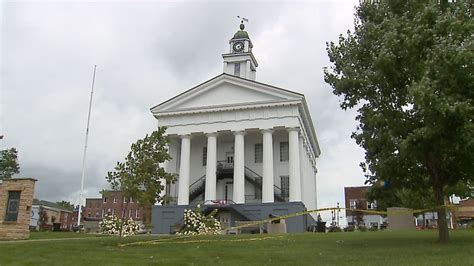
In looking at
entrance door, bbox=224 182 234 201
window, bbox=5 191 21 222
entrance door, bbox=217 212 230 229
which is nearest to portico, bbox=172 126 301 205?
entrance door, bbox=224 182 234 201

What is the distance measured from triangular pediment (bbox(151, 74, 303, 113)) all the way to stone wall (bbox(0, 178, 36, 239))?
81.9 ft

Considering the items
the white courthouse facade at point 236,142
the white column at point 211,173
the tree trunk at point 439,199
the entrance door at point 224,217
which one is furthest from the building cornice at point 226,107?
the tree trunk at point 439,199

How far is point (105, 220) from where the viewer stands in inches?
764

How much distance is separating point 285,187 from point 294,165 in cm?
410

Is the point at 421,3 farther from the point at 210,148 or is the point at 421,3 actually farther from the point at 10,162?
the point at 10,162

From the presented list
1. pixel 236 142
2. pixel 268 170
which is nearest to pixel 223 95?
pixel 236 142

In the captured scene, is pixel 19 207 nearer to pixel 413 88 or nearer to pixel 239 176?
pixel 413 88

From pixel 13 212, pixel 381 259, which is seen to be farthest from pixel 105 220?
pixel 381 259

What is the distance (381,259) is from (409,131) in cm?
532

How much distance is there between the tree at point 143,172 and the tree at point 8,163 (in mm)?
46715

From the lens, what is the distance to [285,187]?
46.4 m

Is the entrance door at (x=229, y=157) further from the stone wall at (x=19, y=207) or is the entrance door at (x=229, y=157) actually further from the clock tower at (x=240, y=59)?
the stone wall at (x=19, y=207)

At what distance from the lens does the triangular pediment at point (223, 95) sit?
4531cm

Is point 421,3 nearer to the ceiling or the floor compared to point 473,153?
nearer to the ceiling
